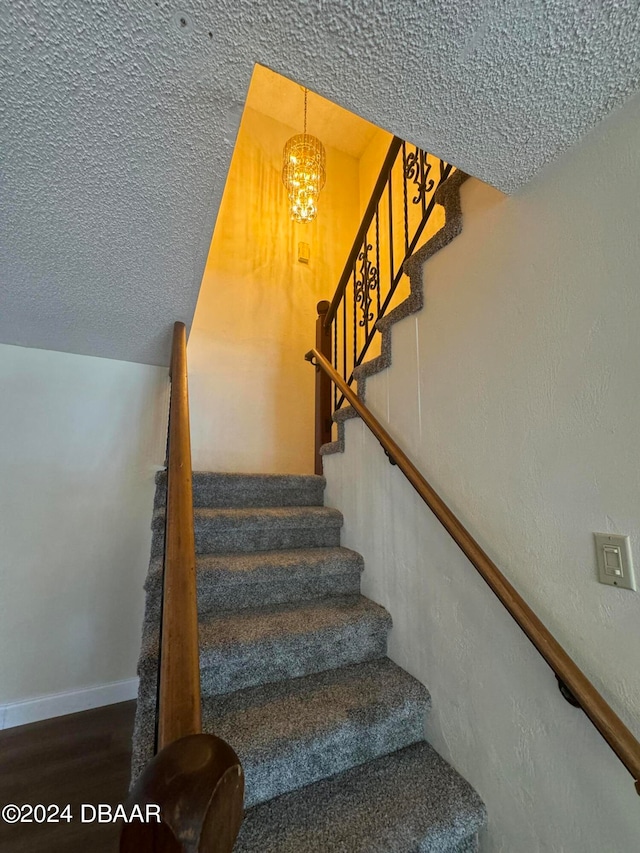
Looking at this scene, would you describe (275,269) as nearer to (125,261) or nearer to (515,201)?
(125,261)

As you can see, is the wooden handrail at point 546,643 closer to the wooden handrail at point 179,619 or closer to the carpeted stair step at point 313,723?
the carpeted stair step at point 313,723

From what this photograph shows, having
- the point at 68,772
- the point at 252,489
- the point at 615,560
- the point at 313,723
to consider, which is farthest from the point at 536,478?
the point at 68,772

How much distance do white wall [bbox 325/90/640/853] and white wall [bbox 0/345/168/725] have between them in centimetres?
180

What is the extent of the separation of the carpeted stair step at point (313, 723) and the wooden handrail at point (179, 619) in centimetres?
75

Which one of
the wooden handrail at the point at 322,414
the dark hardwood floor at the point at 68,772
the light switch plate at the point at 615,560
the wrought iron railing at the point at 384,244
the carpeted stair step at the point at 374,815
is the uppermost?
the wrought iron railing at the point at 384,244

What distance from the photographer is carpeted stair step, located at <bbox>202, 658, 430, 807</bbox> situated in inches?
42.7

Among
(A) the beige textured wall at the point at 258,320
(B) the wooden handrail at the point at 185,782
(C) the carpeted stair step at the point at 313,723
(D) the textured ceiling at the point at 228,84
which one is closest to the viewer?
(B) the wooden handrail at the point at 185,782

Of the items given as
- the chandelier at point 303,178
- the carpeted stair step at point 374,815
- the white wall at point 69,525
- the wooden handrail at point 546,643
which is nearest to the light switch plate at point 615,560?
the wooden handrail at point 546,643

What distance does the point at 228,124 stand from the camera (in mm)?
930

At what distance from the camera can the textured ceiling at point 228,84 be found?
644mm

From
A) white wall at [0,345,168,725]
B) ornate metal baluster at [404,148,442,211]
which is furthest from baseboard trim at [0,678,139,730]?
ornate metal baluster at [404,148,442,211]

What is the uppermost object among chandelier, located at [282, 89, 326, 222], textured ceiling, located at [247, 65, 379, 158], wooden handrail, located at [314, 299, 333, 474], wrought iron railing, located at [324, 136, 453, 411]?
textured ceiling, located at [247, 65, 379, 158]

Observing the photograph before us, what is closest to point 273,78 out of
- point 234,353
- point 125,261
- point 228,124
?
point 234,353

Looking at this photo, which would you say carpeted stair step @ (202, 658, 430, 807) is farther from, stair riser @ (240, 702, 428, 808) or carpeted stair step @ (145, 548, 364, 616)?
carpeted stair step @ (145, 548, 364, 616)
